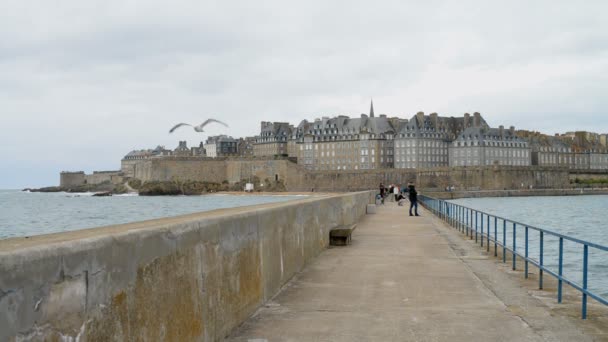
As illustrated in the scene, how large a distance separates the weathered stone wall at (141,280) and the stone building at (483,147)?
370ft

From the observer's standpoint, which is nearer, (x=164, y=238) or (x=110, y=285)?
(x=110, y=285)

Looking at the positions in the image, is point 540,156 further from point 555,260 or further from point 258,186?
point 555,260

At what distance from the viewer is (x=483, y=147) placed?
381ft

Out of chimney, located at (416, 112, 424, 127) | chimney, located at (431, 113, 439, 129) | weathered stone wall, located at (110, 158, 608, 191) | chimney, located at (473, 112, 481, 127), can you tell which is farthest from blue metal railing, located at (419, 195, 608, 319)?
chimney, located at (473, 112, 481, 127)

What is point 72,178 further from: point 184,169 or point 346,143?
point 346,143

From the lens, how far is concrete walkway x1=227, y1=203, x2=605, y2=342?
624 centimetres

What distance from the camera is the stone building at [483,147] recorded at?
116438mm

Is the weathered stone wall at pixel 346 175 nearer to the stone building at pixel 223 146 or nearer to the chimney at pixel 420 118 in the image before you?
the chimney at pixel 420 118

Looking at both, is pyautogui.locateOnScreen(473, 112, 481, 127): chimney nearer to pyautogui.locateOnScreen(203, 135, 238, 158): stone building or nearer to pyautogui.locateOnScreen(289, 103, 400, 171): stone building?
pyautogui.locateOnScreen(289, 103, 400, 171): stone building

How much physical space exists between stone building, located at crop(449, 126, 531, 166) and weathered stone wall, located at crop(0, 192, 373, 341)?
112637mm

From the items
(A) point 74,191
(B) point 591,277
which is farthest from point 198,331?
(A) point 74,191

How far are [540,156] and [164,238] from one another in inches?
5501

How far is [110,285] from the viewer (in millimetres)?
3867

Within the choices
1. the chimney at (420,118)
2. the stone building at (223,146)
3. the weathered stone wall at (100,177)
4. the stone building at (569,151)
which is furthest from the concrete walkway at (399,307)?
→ the weathered stone wall at (100,177)
